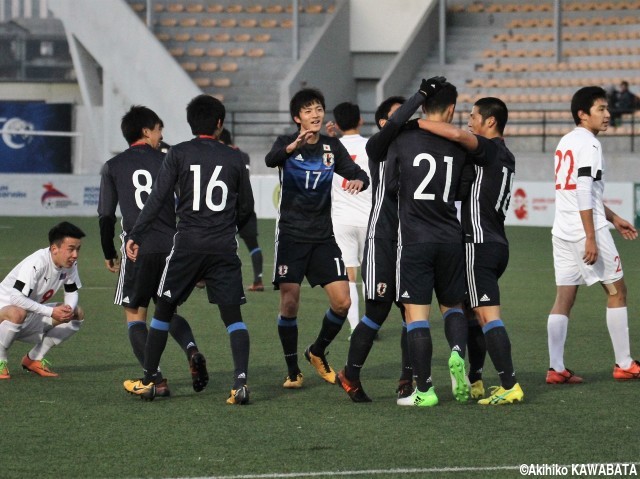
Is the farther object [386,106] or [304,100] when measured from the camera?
[386,106]

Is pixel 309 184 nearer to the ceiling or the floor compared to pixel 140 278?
nearer to the ceiling

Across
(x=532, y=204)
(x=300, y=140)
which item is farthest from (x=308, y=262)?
(x=532, y=204)

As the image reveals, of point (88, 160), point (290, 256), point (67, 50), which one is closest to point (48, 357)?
point (290, 256)

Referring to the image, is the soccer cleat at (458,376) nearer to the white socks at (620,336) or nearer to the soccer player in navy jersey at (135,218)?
the white socks at (620,336)

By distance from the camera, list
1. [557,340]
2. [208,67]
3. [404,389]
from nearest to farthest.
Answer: [404,389], [557,340], [208,67]


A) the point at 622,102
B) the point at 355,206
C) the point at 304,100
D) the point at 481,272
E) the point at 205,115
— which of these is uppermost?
the point at 622,102

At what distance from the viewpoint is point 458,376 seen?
7414 mm

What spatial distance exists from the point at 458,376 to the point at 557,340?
4.85ft

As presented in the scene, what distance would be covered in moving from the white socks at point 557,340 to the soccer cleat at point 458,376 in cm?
128

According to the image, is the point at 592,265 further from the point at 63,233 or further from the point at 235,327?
the point at 63,233

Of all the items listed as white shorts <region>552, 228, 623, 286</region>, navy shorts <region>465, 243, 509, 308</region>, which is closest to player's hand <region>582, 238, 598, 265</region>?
white shorts <region>552, 228, 623, 286</region>

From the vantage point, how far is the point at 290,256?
8414 millimetres

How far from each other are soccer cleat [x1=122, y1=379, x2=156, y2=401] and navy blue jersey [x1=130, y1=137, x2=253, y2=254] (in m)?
0.87

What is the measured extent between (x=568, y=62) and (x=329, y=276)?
25.3 metres
